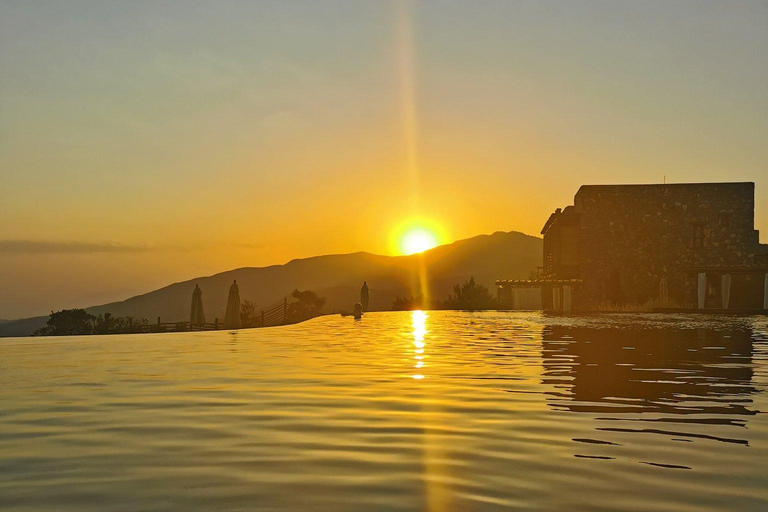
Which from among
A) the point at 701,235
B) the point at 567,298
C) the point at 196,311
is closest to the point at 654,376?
the point at 196,311

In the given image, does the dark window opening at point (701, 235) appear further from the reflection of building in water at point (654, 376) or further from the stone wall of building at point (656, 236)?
the reflection of building in water at point (654, 376)

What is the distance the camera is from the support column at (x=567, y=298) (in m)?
41.3

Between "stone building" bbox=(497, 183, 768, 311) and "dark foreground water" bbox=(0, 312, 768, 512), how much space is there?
108 feet

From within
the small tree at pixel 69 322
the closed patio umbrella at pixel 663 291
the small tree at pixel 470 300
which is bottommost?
the small tree at pixel 69 322

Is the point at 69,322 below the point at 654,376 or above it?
below

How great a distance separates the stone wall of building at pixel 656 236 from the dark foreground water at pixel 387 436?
108 feet

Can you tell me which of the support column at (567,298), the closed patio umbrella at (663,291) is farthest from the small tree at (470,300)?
the closed patio umbrella at (663,291)

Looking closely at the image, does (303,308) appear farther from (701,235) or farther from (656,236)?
Result: (701,235)

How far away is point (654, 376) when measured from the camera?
9250 mm

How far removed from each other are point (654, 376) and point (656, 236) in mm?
35799

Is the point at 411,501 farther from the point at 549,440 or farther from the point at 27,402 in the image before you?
the point at 27,402

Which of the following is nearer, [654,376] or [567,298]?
[654,376]

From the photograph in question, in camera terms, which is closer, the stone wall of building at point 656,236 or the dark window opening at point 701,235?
the stone wall of building at point 656,236

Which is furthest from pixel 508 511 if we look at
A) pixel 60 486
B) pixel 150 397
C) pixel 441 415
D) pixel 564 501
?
pixel 150 397
